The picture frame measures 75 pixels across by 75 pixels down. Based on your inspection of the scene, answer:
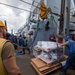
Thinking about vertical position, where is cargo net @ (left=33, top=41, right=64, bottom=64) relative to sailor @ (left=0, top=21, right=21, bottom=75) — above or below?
below

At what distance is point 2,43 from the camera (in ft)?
5.84

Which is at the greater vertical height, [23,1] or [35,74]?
[23,1]

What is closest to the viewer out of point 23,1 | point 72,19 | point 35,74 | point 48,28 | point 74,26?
point 35,74

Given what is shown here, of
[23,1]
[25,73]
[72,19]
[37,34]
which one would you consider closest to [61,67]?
[25,73]

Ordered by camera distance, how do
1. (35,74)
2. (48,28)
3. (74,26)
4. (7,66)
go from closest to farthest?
1. (7,66)
2. (35,74)
3. (74,26)
4. (48,28)

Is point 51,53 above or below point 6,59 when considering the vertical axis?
below

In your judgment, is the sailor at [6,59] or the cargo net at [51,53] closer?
the sailor at [6,59]

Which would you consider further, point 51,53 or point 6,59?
point 51,53

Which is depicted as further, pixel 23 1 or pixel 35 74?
pixel 23 1

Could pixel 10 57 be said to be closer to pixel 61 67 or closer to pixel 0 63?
pixel 0 63

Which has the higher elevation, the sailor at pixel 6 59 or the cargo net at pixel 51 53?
the sailor at pixel 6 59

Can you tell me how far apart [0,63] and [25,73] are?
185 inches

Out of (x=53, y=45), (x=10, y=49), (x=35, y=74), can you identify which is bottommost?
(x=35, y=74)

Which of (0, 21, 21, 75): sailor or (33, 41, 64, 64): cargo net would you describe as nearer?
(0, 21, 21, 75): sailor
